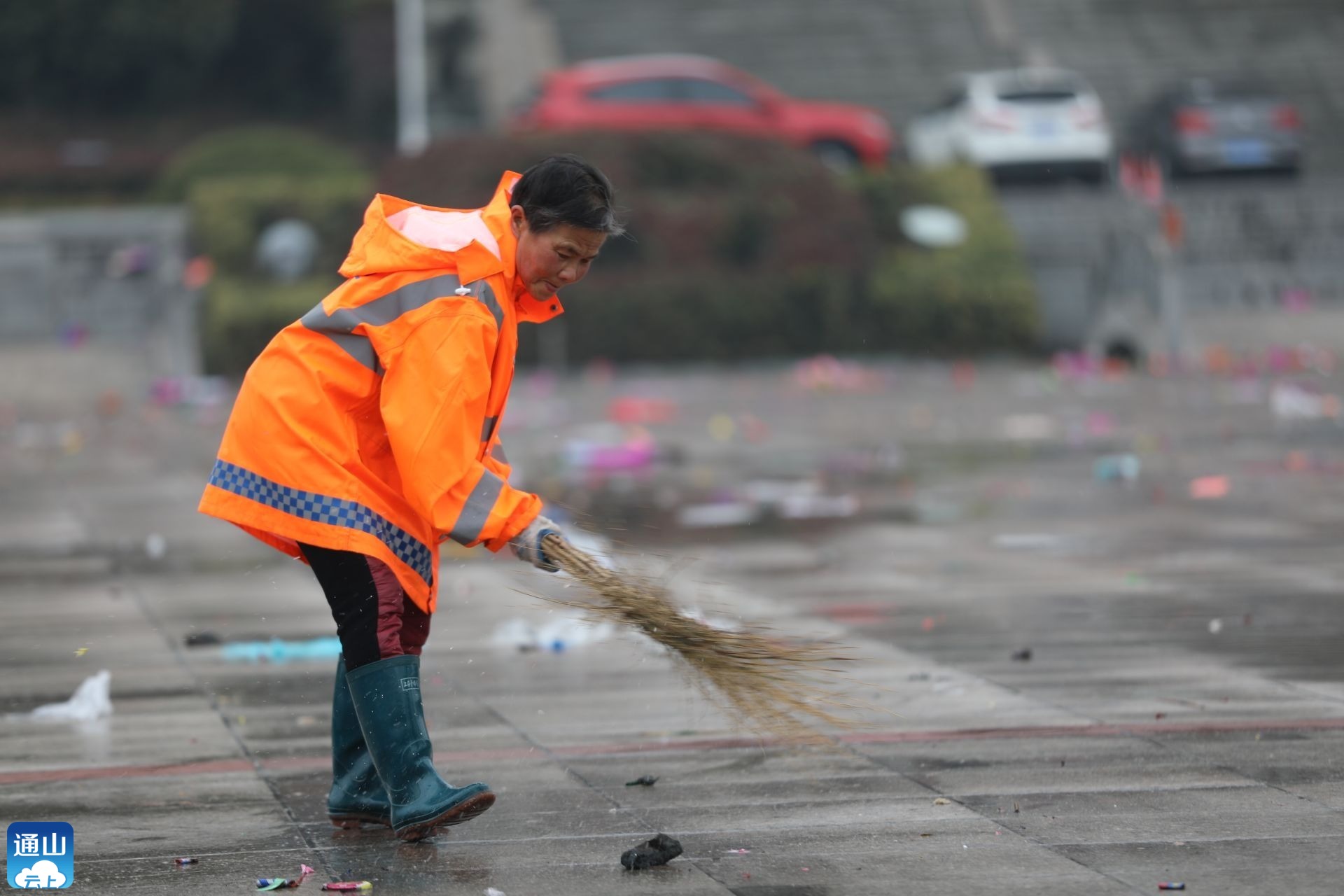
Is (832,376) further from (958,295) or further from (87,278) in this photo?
(87,278)

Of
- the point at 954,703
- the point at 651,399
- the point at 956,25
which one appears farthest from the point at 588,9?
the point at 954,703

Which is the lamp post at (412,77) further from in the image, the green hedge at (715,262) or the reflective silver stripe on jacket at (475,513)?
the reflective silver stripe on jacket at (475,513)

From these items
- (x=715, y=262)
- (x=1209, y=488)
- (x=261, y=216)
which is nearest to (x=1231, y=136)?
(x=715, y=262)

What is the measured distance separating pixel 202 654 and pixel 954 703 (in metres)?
2.82

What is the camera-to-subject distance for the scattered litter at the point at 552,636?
24.2 feet

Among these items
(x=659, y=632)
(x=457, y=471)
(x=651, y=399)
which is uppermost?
(x=457, y=471)

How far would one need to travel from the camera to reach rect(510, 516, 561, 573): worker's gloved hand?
174 inches

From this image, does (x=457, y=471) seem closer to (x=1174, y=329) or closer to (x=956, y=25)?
(x=1174, y=329)

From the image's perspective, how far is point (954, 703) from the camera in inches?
245

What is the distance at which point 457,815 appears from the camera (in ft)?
14.9

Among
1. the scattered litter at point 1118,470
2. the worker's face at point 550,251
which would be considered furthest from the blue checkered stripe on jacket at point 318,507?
the scattered litter at point 1118,470

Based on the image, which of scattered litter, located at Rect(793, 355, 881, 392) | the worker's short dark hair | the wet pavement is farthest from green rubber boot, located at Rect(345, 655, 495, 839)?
scattered litter, located at Rect(793, 355, 881, 392)

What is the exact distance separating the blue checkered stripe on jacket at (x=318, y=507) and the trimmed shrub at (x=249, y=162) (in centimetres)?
2206

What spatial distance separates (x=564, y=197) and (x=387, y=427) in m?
0.67
